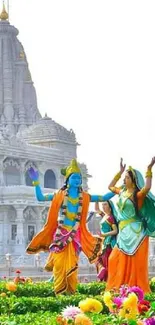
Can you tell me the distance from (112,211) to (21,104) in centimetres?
4213

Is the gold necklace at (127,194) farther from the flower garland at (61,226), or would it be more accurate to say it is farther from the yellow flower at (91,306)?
the yellow flower at (91,306)

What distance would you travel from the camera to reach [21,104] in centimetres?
5494

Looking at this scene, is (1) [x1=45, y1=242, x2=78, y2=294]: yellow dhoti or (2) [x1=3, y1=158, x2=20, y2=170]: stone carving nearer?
(1) [x1=45, y1=242, x2=78, y2=294]: yellow dhoti

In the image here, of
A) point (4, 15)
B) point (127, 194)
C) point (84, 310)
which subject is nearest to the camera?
point (84, 310)

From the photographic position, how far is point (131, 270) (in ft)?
37.2

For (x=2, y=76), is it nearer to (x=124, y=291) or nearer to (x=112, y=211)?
(x=112, y=211)

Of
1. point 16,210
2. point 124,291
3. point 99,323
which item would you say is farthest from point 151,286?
point 16,210

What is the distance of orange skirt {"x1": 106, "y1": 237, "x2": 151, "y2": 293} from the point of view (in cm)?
1134

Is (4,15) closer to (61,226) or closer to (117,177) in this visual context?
(117,177)

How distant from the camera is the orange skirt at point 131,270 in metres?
11.3

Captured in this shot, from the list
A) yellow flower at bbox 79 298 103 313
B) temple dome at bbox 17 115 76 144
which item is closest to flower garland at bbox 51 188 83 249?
yellow flower at bbox 79 298 103 313

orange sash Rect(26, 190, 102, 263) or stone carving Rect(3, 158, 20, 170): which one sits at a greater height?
stone carving Rect(3, 158, 20, 170)

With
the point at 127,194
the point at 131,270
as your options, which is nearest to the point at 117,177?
the point at 127,194

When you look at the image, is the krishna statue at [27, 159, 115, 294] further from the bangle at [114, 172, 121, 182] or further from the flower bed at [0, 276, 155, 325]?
the flower bed at [0, 276, 155, 325]
